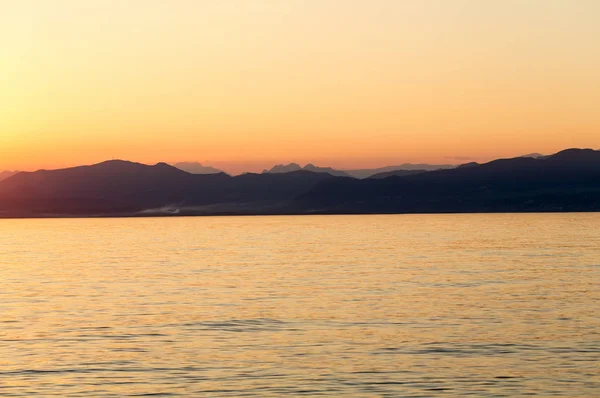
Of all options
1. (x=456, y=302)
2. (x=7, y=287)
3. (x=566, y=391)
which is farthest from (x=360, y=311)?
(x=7, y=287)

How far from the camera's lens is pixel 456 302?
184ft

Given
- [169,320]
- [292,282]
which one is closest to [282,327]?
[169,320]

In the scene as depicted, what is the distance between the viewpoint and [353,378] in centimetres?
3344

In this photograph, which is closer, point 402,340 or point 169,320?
point 402,340

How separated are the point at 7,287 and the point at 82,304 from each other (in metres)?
15.2

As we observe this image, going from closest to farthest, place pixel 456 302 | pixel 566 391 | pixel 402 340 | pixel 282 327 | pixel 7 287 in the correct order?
pixel 566 391
pixel 402 340
pixel 282 327
pixel 456 302
pixel 7 287

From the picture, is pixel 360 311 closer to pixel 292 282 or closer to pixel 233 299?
pixel 233 299

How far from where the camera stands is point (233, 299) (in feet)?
194

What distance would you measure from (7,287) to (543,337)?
137ft

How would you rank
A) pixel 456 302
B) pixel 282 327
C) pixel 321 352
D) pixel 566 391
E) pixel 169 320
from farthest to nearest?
pixel 456 302, pixel 169 320, pixel 282 327, pixel 321 352, pixel 566 391

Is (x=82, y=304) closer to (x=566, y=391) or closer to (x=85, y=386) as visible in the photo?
(x=85, y=386)

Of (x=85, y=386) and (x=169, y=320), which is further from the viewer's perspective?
(x=169, y=320)

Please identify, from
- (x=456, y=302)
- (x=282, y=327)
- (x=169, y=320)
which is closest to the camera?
(x=282, y=327)

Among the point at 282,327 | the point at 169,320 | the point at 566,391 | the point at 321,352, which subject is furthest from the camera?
the point at 169,320
